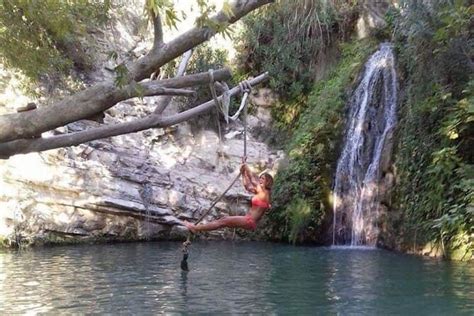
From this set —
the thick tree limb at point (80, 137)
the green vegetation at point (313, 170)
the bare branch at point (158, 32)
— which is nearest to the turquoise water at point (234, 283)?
the green vegetation at point (313, 170)

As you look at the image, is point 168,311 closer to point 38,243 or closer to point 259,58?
point 38,243

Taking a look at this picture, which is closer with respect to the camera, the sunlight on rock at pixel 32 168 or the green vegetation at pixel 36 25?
the green vegetation at pixel 36 25

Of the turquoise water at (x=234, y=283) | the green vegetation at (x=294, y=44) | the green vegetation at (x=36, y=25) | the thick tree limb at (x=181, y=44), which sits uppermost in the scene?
the green vegetation at (x=294, y=44)

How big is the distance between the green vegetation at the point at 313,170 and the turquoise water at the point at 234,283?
6.04ft

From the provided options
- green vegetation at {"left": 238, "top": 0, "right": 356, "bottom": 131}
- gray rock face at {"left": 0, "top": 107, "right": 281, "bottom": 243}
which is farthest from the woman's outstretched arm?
green vegetation at {"left": 238, "top": 0, "right": 356, "bottom": 131}

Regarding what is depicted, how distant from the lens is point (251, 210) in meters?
8.16

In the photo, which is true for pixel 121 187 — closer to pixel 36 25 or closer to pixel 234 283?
pixel 234 283

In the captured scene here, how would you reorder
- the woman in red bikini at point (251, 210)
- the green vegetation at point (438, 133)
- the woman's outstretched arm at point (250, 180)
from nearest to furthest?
the woman in red bikini at point (251, 210) < the woman's outstretched arm at point (250, 180) < the green vegetation at point (438, 133)

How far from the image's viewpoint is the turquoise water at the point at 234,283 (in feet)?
24.0

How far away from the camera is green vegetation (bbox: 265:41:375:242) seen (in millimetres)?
14711

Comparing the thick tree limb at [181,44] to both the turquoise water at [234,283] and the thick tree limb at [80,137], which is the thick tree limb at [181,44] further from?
the turquoise water at [234,283]

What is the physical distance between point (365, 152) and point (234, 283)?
694cm

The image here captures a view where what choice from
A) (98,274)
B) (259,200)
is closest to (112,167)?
(98,274)

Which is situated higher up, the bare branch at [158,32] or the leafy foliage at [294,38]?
the leafy foliage at [294,38]
